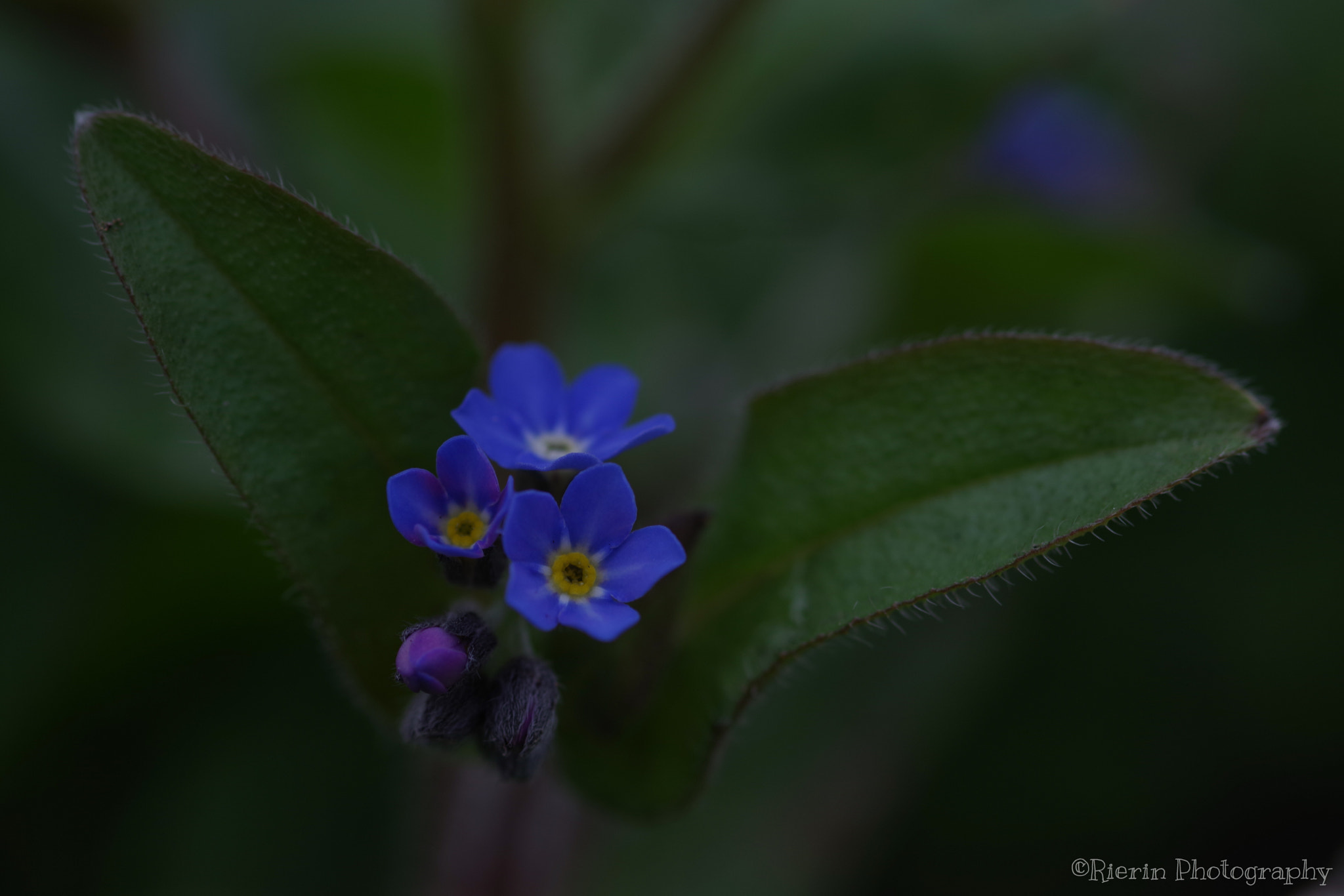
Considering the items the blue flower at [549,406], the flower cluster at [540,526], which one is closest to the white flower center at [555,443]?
the blue flower at [549,406]

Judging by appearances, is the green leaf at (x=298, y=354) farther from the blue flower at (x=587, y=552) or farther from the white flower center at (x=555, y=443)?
the blue flower at (x=587, y=552)

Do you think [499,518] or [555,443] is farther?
[555,443]

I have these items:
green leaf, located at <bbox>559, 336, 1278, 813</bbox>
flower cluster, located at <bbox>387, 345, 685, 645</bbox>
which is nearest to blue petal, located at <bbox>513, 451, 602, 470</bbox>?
flower cluster, located at <bbox>387, 345, 685, 645</bbox>

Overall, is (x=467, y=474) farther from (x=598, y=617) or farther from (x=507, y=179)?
(x=507, y=179)

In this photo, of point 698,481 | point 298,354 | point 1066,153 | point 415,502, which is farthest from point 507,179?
point 1066,153

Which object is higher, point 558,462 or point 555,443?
point 555,443

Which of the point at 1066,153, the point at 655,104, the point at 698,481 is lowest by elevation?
the point at 698,481
